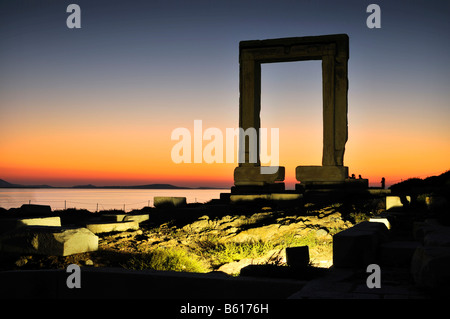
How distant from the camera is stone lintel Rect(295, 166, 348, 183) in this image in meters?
16.2

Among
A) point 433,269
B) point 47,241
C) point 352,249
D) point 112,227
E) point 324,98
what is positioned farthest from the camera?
point 324,98

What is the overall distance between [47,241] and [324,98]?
10983 millimetres

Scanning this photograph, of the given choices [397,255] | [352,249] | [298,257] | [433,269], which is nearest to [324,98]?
[397,255]

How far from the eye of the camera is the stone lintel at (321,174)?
16188 millimetres

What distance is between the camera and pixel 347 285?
461cm

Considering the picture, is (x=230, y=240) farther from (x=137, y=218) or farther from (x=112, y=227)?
(x=137, y=218)

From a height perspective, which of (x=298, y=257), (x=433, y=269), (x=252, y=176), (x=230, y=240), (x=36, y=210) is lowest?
(x=230, y=240)

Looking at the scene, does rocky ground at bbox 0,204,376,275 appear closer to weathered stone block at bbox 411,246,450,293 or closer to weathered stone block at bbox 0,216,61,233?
weathered stone block at bbox 0,216,61,233

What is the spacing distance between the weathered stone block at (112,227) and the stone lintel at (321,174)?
620 centimetres

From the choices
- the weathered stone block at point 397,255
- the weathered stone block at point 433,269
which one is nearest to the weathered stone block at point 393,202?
the weathered stone block at point 397,255

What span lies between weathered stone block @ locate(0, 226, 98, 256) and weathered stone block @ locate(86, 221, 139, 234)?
3375 millimetres

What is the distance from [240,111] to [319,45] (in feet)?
12.1

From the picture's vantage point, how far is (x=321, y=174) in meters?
16.4
